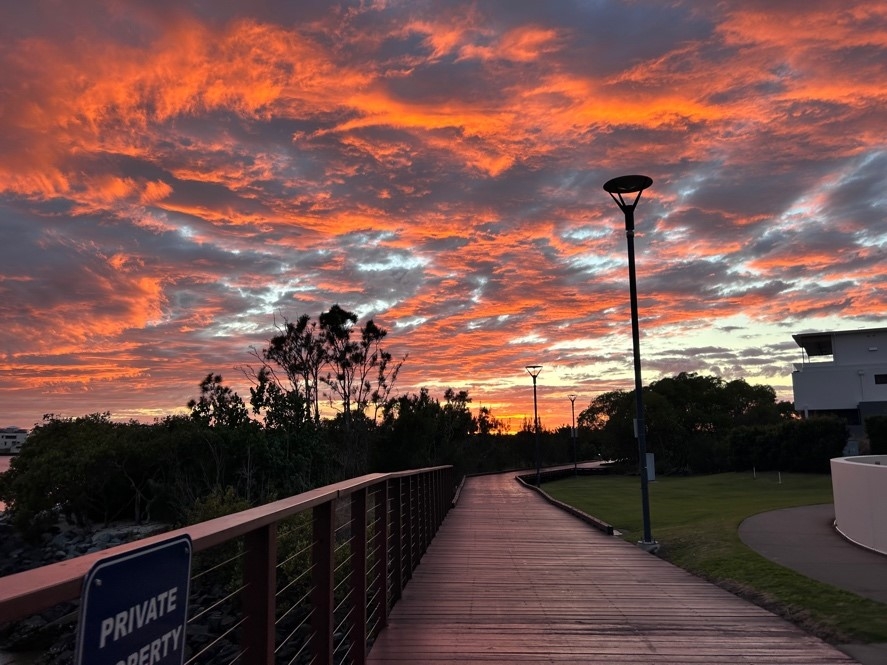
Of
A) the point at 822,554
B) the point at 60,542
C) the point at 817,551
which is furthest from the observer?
the point at 60,542

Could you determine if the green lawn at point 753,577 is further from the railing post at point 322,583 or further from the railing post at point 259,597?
the railing post at point 259,597

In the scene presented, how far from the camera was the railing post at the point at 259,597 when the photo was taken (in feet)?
7.24

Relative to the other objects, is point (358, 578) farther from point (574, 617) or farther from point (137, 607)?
point (137, 607)

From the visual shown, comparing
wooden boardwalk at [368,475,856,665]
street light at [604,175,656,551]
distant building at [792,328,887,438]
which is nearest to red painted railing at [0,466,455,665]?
wooden boardwalk at [368,475,856,665]

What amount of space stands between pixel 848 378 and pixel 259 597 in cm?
5229

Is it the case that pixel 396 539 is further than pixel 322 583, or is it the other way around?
pixel 396 539

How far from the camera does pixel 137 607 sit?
129cm

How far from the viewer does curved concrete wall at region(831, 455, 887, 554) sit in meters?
9.57

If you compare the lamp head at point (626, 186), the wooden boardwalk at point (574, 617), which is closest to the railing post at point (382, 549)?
the wooden boardwalk at point (574, 617)

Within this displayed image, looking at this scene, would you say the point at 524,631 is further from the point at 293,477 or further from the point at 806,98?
the point at 293,477

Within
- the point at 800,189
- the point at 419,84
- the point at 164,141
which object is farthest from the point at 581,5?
the point at 800,189

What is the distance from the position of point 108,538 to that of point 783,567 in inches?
839

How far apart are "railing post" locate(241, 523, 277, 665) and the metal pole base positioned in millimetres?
Result: 8826

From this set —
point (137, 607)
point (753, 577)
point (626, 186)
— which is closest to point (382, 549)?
point (137, 607)
